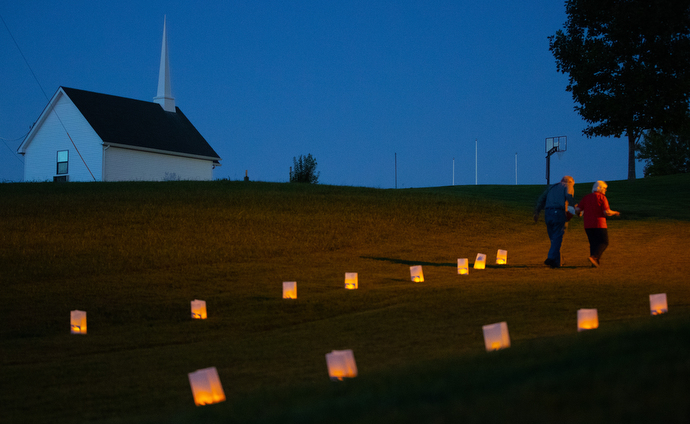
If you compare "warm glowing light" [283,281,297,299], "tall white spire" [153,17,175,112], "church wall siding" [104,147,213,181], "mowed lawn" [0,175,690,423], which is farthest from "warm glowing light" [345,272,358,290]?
"tall white spire" [153,17,175,112]

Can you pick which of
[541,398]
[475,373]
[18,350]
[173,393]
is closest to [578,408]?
[541,398]

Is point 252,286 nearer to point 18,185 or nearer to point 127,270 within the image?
point 127,270

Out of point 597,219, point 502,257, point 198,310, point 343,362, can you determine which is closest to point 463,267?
point 502,257

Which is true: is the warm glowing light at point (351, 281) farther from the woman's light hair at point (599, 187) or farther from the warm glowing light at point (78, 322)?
the woman's light hair at point (599, 187)

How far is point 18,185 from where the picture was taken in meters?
30.5

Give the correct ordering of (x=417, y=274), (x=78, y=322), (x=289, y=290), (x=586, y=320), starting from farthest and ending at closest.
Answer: (x=417, y=274) → (x=289, y=290) → (x=78, y=322) → (x=586, y=320)

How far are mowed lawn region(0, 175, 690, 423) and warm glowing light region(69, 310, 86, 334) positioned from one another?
0.44ft

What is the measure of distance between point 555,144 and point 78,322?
3537 cm

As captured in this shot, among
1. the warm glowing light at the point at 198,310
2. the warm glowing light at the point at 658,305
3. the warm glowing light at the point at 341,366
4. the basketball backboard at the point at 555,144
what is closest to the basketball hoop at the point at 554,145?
the basketball backboard at the point at 555,144

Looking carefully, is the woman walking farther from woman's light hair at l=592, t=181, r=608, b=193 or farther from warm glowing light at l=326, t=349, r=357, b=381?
warm glowing light at l=326, t=349, r=357, b=381

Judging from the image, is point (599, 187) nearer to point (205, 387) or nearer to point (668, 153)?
point (205, 387)

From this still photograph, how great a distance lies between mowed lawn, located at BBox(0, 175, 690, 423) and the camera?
11.5ft

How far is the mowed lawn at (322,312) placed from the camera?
3504 millimetres

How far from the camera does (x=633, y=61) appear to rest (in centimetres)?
2939
